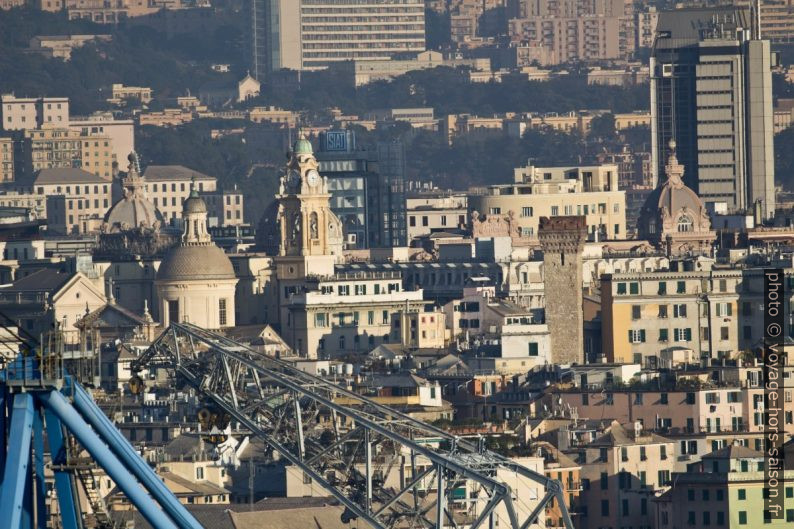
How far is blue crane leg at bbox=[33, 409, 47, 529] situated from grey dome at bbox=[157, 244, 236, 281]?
11796 centimetres

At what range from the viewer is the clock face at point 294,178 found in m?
189

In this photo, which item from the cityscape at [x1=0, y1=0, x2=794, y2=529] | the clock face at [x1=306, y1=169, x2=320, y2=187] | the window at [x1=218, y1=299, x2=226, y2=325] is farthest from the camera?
the clock face at [x1=306, y1=169, x2=320, y2=187]

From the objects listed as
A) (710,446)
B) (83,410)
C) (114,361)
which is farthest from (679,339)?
(83,410)

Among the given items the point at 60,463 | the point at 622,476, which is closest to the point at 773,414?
the point at 622,476

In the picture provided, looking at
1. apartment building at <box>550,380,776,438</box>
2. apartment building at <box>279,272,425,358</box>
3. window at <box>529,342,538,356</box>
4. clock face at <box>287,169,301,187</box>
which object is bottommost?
apartment building at <box>279,272,425,358</box>

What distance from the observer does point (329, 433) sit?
86.2 meters

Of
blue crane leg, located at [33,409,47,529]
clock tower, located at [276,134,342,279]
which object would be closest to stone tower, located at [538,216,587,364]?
clock tower, located at [276,134,342,279]

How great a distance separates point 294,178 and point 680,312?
4159 cm

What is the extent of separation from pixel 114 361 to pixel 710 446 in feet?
113

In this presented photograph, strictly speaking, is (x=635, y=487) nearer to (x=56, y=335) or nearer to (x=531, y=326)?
(x=531, y=326)

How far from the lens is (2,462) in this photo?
58969 millimetres

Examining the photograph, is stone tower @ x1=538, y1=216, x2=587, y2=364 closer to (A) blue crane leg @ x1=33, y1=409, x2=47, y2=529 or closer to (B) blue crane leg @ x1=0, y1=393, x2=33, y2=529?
(A) blue crane leg @ x1=33, y1=409, x2=47, y2=529

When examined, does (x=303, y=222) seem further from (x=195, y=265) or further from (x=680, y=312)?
(x=680, y=312)

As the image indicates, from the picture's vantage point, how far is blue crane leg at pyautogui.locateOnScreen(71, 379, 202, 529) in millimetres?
60531
